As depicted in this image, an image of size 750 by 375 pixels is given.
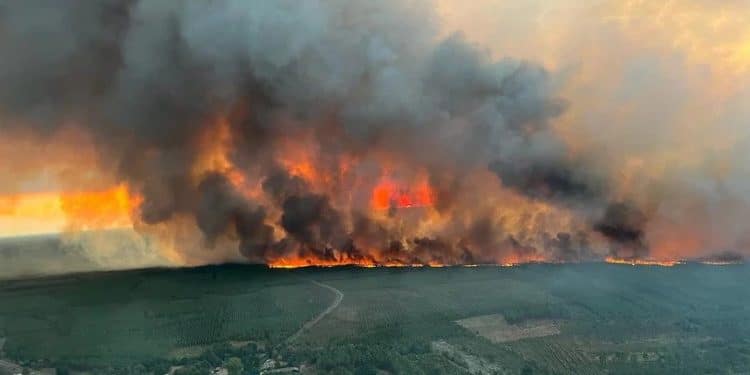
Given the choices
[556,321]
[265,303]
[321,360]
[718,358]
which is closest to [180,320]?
[265,303]

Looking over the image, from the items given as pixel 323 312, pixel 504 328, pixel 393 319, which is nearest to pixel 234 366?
pixel 323 312

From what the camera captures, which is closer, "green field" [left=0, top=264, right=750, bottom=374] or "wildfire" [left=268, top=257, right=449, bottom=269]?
"green field" [left=0, top=264, right=750, bottom=374]

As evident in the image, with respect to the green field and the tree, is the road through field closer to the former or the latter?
the green field

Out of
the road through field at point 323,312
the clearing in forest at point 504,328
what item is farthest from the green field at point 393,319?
the road through field at point 323,312

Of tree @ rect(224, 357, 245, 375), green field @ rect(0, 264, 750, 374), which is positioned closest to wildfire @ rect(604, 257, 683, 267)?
green field @ rect(0, 264, 750, 374)

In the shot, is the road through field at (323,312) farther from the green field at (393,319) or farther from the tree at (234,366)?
the tree at (234,366)

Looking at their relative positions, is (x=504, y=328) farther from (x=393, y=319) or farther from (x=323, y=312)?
(x=323, y=312)
